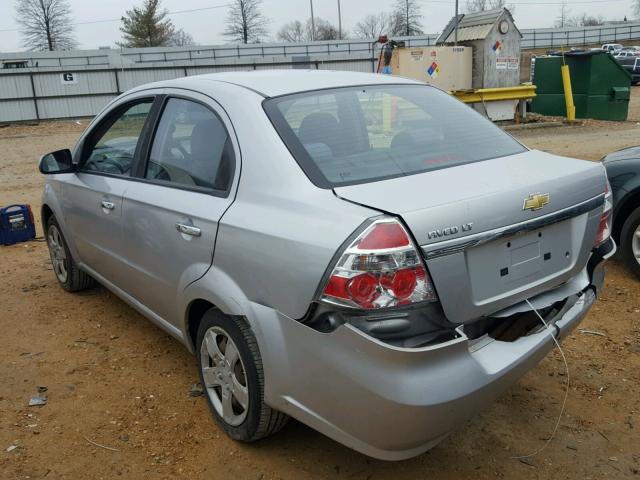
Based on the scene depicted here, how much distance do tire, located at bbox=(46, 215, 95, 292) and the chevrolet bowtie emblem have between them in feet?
11.9

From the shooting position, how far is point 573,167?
9.11 ft

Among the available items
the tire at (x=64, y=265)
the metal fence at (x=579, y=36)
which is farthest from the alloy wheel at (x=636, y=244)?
the metal fence at (x=579, y=36)

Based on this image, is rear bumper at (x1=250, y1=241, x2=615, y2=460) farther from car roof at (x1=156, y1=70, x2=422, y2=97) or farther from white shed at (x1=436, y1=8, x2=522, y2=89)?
white shed at (x1=436, y1=8, x2=522, y2=89)

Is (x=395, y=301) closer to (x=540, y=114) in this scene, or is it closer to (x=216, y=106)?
(x=216, y=106)

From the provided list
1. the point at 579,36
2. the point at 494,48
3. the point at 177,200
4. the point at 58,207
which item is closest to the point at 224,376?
the point at 177,200

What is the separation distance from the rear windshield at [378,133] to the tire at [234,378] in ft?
2.65

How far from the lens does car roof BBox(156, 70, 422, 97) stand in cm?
304

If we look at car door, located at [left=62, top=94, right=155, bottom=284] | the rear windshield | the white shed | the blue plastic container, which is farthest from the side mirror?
the white shed

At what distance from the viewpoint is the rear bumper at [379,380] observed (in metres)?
2.11

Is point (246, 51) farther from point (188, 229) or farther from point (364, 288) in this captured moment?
point (364, 288)

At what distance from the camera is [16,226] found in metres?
6.74

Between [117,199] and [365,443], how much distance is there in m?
2.21

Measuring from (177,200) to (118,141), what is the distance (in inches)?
49.4

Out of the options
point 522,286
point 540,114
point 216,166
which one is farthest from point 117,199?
point 540,114
